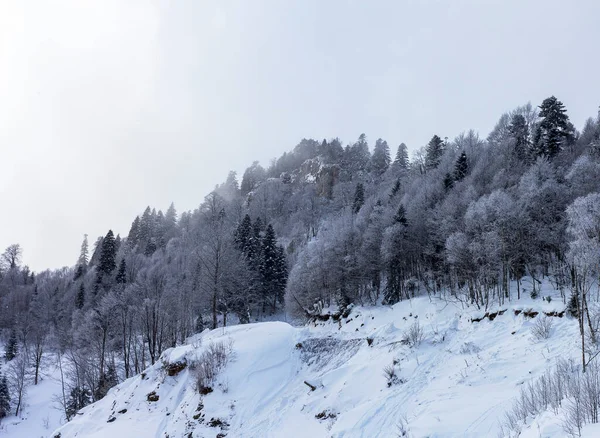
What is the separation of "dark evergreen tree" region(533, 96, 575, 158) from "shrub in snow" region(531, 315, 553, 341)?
37091mm

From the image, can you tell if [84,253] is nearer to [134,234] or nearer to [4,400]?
[134,234]

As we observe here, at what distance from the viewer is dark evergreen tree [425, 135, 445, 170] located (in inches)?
2665

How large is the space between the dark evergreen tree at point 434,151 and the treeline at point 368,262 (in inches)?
11.9

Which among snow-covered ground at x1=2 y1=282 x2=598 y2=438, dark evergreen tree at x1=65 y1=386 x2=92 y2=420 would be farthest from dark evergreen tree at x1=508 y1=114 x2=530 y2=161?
dark evergreen tree at x1=65 y1=386 x2=92 y2=420

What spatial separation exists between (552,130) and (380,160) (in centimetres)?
6395

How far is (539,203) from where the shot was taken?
29125 millimetres

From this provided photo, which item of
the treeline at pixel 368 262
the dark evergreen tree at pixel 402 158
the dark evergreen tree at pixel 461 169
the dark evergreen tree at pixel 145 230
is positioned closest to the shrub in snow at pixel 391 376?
the treeline at pixel 368 262

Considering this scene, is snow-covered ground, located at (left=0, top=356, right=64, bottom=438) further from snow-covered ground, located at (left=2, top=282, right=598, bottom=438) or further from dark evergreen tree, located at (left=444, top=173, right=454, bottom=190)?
dark evergreen tree, located at (left=444, top=173, right=454, bottom=190)

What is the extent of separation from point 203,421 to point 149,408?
348 cm

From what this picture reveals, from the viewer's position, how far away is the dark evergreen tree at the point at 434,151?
67.7m

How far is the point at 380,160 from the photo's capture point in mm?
105188

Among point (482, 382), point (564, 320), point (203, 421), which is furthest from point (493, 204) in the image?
point (203, 421)

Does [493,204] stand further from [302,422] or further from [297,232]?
[297,232]

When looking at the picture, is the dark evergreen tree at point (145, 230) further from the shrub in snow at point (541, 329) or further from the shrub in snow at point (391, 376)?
the shrub in snow at point (541, 329)
